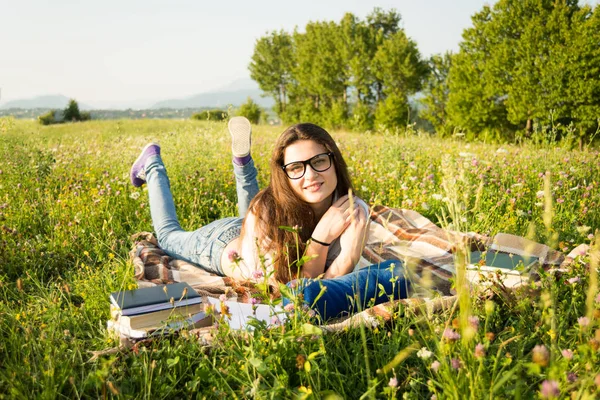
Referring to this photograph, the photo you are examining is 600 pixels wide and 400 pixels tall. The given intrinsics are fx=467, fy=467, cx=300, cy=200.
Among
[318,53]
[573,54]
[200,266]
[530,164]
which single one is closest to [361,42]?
[318,53]

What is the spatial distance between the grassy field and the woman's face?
0.79 metres

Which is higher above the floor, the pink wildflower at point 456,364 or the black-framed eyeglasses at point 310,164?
the black-framed eyeglasses at point 310,164

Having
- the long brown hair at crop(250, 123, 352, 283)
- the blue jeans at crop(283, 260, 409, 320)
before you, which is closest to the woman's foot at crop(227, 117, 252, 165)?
the long brown hair at crop(250, 123, 352, 283)

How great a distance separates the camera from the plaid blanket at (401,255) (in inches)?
126

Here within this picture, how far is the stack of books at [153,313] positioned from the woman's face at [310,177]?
101 cm

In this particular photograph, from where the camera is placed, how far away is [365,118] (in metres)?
30.5

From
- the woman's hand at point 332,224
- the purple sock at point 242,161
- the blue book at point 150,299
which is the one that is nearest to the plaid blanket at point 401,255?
the woman's hand at point 332,224

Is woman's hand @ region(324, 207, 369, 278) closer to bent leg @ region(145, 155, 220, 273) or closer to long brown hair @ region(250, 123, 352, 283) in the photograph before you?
long brown hair @ region(250, 123, 352, 283)

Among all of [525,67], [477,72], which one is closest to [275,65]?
[477,72]

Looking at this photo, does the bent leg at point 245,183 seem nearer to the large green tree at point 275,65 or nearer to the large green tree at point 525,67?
the large green tree at point 525,67

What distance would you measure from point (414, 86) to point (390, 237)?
29022mm

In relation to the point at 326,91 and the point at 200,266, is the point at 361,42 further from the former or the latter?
the point at 200,266

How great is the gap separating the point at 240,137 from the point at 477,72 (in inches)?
885

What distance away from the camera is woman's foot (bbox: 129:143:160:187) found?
4.62m
